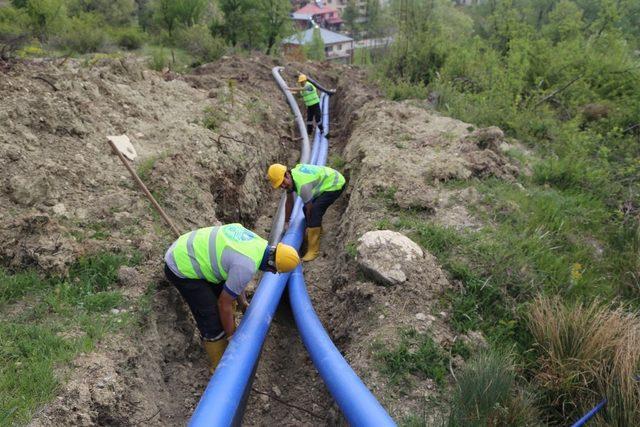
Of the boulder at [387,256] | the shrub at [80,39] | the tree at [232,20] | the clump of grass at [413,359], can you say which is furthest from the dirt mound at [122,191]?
the tree at [232,20]

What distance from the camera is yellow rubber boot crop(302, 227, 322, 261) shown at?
6.24 meters

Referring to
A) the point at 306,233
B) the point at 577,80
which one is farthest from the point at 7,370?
the point at 577,80

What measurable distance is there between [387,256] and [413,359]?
116 centimetres

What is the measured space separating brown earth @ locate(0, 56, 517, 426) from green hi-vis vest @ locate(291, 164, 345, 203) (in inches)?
17.2

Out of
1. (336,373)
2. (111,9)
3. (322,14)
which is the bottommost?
(322,14)

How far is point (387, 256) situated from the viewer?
4461mm

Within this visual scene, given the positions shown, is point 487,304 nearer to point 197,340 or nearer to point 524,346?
point 524,346

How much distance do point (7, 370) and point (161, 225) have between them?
85.1 inches

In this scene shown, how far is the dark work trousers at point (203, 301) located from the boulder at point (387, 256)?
5.03ft

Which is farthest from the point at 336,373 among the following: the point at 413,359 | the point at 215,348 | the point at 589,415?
the point at 589,415

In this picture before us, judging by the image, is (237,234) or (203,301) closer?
(237,234)

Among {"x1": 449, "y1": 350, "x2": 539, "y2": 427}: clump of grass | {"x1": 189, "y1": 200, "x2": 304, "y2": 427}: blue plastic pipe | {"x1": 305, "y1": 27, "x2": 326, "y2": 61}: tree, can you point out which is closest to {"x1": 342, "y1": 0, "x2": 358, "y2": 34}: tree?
{"x1": 305, "y1": 27, "x2": 326, "y2": 61}: tree

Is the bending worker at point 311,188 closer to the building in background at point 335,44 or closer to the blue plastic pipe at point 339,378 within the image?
the blue plastic pipe at point 339,378

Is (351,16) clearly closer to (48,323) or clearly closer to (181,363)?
(181,363)
